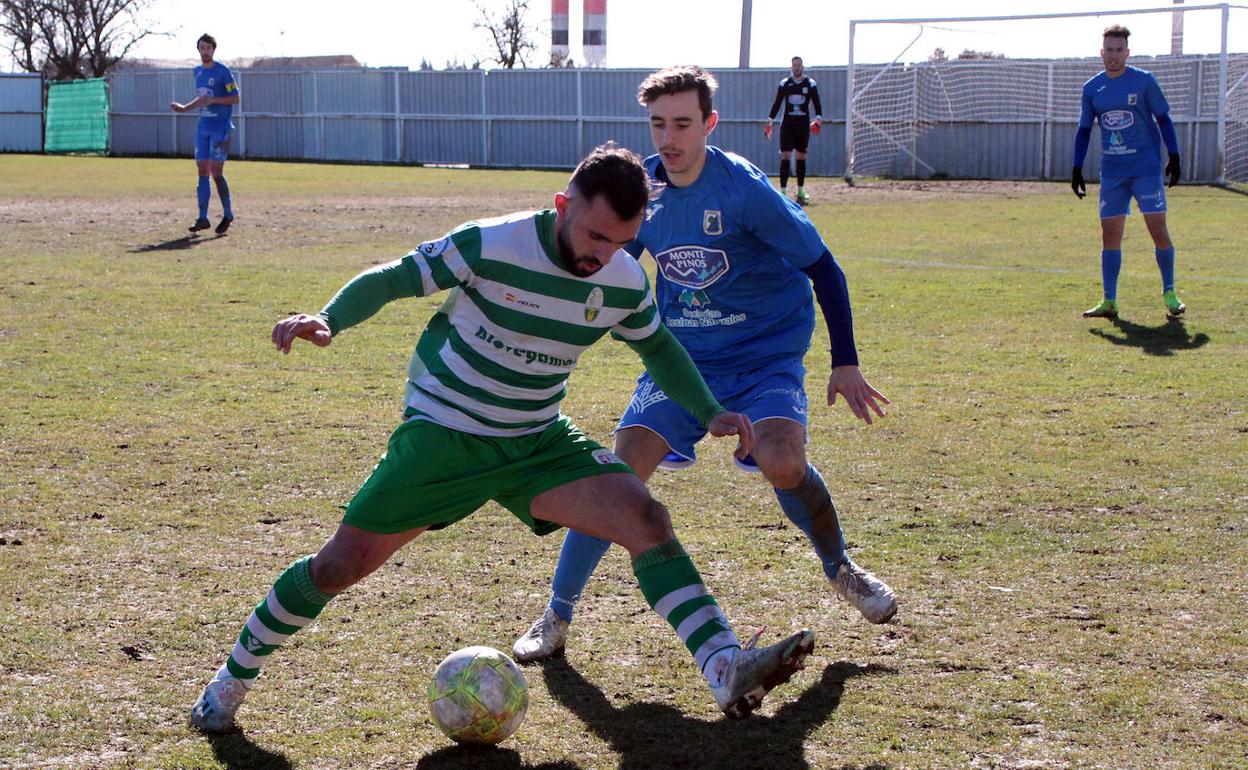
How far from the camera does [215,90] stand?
16219 millimetres

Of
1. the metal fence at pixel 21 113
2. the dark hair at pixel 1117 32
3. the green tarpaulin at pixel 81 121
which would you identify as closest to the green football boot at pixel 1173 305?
the dark hair at pixel 1117 32

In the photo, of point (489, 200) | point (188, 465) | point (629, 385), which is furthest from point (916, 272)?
point (489, 200)

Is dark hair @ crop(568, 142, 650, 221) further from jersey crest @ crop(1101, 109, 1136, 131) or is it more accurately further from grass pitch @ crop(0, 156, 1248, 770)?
jersey crest @ crop(1101, 109, 1136, 131)

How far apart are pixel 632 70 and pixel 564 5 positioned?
3670 centimetres

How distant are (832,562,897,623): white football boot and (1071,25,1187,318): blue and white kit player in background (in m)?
6.96

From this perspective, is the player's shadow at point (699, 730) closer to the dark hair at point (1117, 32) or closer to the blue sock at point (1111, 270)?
the blue sock at point (1111, 270)

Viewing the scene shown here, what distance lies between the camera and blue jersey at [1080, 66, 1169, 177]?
1072 cm

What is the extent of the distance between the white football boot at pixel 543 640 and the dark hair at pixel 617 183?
142cm

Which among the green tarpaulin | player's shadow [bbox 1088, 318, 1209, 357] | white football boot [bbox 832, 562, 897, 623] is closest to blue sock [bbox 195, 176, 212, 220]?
player's shadow [bbox 1088, 318, 1209, 357]

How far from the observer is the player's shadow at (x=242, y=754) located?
3482mm

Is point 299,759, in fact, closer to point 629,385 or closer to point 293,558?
point 293,558

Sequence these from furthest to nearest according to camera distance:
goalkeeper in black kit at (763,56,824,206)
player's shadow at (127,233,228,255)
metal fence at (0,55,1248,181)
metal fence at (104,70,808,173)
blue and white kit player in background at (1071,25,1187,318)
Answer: metal fence at (104,70,808,173), metal fence at (0,55,1248,181), goalkeeper in black kit at (763,56,824,206), player's shadow at (127,233,228,255), blue and white kit player in background at (1071,25,1187,318)

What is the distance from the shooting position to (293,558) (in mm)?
5098

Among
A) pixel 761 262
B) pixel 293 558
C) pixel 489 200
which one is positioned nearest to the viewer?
pixel 761 262
